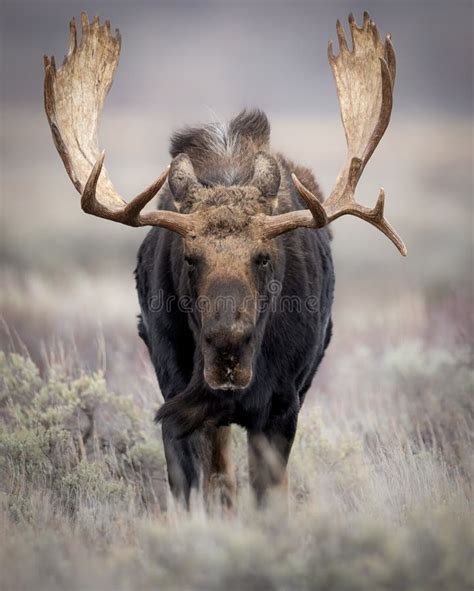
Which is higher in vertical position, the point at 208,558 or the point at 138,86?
the point at 138,86

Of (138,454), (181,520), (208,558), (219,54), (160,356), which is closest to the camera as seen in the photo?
(208,558)

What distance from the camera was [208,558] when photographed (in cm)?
573

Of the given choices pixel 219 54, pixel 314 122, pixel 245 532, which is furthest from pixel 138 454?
pixel 219 54

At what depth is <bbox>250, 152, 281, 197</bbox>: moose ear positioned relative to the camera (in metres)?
7.39

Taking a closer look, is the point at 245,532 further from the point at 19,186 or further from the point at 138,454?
the point at 19,186

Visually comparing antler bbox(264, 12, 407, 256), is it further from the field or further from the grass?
the grass

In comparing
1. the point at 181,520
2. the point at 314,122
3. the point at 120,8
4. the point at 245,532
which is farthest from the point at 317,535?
the point at 120,8

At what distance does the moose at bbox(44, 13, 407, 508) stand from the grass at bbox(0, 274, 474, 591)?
0.49 metres

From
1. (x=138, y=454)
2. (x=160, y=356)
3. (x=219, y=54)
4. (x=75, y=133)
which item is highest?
(x=219, y=54)

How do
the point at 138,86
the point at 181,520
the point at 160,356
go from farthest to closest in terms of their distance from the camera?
the point at 138,86 < the point at 160,356 < the point at 181,520

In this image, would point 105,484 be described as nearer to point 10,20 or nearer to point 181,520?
point 181,520

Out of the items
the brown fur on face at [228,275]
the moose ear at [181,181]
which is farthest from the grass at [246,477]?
the moose ear at [181,181]

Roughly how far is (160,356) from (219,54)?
31530 mm

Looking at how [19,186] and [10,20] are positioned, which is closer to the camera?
[19,186]
